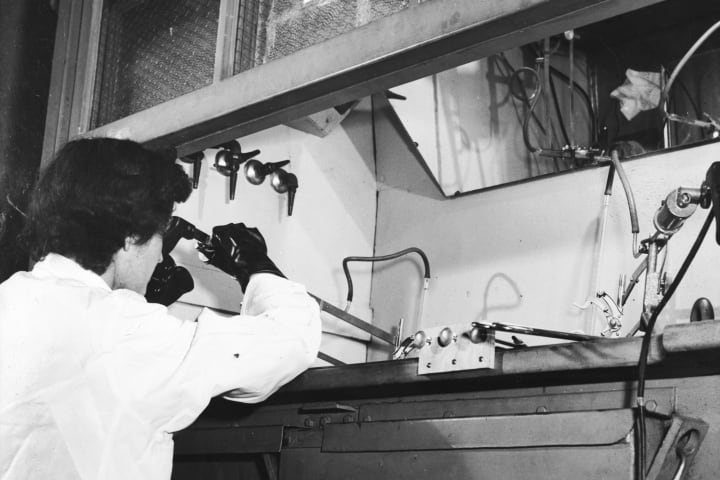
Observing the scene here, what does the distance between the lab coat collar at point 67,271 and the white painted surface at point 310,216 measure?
1.57ft

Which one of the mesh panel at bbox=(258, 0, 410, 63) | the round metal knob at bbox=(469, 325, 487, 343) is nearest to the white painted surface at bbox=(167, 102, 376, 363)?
A: the mesh panel at bbox=(258, 0, 410, 63)

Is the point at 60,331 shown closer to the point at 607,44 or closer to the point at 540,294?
the point at 540,294

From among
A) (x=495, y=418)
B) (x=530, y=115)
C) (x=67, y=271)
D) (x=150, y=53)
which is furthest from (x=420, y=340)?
(x=530, y=115)

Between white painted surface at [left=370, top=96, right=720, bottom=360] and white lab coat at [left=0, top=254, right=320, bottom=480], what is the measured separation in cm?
87

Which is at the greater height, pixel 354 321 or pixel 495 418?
pixel 354 321

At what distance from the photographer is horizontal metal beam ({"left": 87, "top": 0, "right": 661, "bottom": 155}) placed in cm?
119

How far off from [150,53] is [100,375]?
2.75ft

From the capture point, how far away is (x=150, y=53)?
6.14 feet

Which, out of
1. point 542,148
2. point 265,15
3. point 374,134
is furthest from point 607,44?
point 265,15

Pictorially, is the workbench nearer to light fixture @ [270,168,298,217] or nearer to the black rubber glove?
the black rubber glove

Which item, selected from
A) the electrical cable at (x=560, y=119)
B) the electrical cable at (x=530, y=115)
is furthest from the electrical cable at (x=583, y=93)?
the electrical cable at (x=530, y=115)

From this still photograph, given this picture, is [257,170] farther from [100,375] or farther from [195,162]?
[100,375]

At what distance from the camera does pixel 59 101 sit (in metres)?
1.95

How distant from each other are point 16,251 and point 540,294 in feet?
3.83
